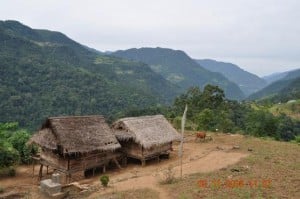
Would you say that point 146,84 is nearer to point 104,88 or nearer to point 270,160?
Answer: point 104,88

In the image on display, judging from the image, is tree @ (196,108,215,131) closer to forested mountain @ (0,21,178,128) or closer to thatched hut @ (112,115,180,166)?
thatched hut @ (112,115,180,166)

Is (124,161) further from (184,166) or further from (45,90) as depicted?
(45,90)

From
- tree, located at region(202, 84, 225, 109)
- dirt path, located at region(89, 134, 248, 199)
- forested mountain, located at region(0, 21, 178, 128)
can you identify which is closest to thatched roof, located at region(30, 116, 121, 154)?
dirt path, located at region(89, 134, 248, 199)

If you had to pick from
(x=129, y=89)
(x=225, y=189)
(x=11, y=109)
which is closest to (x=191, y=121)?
(x=225, y=189)

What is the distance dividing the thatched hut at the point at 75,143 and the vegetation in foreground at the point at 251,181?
646 centimetres

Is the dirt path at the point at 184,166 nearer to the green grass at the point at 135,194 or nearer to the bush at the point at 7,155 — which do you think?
the green grass at the point at 135,194

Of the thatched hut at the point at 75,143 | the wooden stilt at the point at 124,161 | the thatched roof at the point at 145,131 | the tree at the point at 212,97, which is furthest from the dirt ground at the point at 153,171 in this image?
the tree at the point at 212,97

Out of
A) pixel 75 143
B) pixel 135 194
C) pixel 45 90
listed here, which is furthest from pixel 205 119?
pixel 45 90

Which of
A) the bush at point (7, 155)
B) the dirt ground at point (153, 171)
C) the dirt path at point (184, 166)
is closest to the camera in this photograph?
the dirt path at point (184, 166)

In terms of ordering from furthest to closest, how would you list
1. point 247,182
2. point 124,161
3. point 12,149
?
point 124,161 < point 12,149 < point 247,182

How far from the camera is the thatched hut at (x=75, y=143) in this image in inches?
854

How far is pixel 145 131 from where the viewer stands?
25.4 metres

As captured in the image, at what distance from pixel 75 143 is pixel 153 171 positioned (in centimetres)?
532

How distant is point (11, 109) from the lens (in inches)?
2749
